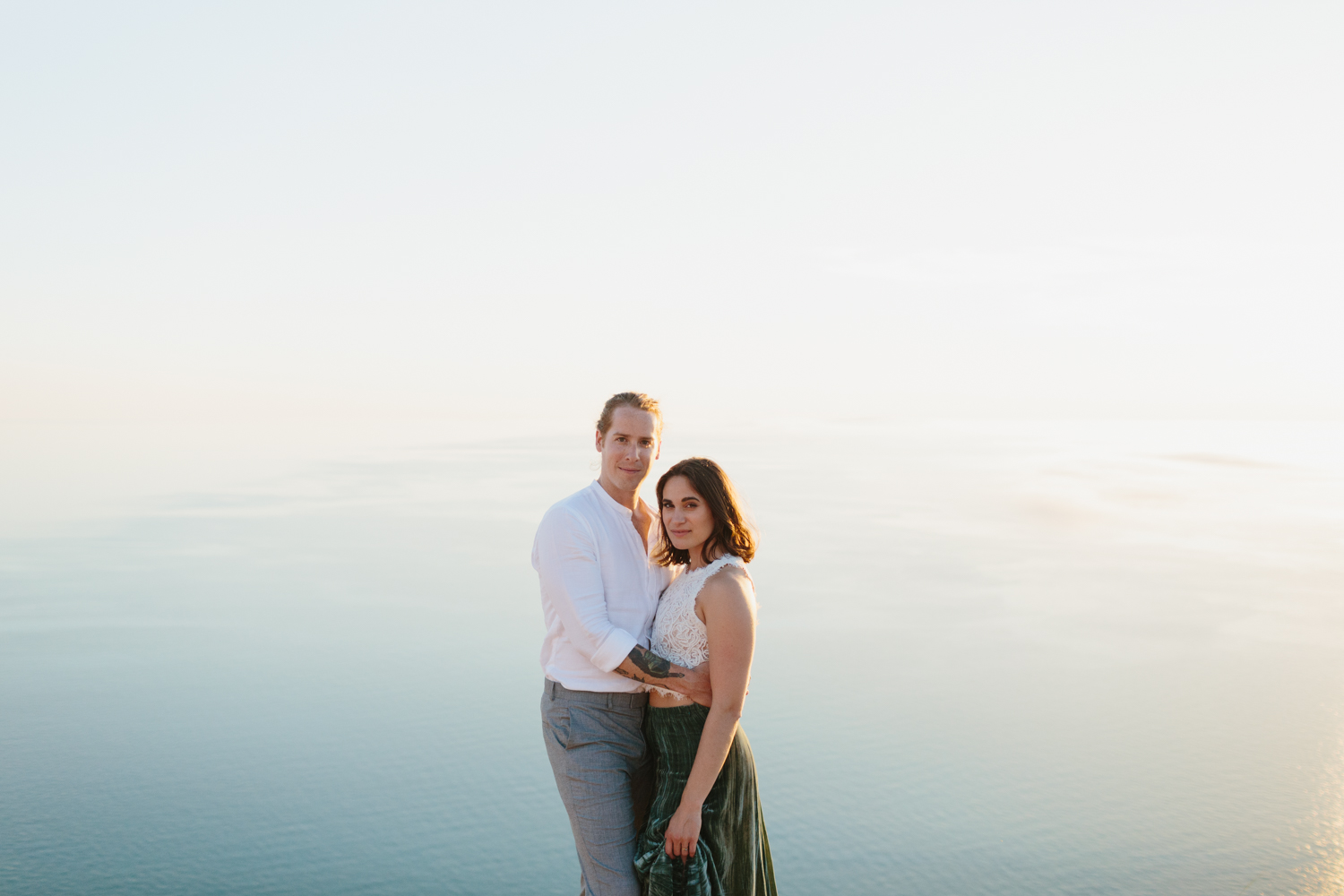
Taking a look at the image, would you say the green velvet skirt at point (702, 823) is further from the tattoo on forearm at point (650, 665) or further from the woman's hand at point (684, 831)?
the tattoo on forearm at point (650, 665)

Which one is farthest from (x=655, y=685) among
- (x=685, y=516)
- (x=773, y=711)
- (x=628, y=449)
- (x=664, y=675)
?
(x=773, y=711)

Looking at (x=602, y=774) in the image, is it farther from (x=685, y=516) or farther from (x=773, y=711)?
(x=773, y=711)

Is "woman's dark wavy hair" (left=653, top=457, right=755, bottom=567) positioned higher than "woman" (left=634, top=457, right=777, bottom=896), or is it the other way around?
"woman's dark wavy hair" (left=653, top=457, right=755, bottom=567)

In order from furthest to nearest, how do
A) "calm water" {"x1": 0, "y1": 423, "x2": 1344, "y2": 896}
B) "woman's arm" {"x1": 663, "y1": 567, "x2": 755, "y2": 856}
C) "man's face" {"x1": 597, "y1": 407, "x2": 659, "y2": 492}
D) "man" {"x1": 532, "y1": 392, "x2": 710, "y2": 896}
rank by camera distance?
"calm water" {"x1": 0, "y1": 423, "x2": 1344, "y2": 896}, "man's face" {"x1": 597, "y1": 407, "x2": 659, "y2": 492}, "man" {"x1": 532, "y1": 392, "x2": 710, "y2": 896}, "woman's arm" {"x1": 663, "y1": 567, "x2": 755, "y2": 856}

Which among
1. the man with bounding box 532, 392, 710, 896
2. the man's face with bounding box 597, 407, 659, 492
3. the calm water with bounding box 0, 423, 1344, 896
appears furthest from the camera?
the calm water with bounding box 0, 423, 1344, 896

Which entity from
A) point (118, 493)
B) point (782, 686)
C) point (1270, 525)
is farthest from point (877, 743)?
point (118, 493)

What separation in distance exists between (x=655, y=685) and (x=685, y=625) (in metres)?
0.18

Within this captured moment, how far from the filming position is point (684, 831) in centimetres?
271

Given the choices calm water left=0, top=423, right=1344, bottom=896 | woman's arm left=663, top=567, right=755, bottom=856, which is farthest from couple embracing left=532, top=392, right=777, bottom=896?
calm water left=0, top=423, right=1344, bottom=896

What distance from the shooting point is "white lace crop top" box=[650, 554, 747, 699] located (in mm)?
2744

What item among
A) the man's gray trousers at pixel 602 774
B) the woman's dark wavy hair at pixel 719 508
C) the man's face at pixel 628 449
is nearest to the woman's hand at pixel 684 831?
the man's gray trousers at pixel 602 774

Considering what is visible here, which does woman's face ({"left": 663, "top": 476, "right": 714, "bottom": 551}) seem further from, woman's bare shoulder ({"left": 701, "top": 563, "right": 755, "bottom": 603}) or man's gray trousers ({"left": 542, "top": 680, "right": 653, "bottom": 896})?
man's gray trousers ({"left": 542, "top": 680, "right": 653, "bottom": 896})

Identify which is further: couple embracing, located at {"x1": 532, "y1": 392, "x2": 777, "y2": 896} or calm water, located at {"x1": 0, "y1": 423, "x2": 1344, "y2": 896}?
calm water, located at {"x1": 0, "y1": 423, "x2": 1344, "y2": 896}

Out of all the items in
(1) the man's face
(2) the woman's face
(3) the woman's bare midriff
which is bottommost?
(3) the woman's bare midriff
